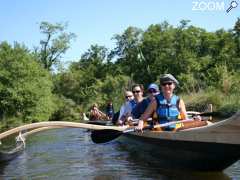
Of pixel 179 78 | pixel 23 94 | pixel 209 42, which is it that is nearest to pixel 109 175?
pixel 23 94

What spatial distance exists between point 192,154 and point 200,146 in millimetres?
349

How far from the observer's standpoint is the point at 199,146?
260 inches

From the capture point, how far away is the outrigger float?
20.1 ft

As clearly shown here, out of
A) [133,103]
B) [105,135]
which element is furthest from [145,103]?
[105,135]

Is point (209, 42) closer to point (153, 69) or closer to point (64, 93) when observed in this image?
point (153, 69)

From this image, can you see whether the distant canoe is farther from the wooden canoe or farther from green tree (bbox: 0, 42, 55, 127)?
green tree (bbox: 0, 42, 55, 127)

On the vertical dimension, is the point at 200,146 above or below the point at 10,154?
above

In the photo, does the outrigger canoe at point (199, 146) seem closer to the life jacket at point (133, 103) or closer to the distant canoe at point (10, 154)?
the life jacket at point (133, 103)

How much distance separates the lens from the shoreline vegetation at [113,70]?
3569 centimetres

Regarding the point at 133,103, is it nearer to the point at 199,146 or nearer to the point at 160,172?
the point at 160,172

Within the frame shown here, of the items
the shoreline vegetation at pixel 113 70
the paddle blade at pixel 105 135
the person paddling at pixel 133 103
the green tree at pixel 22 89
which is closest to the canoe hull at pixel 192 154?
the paddle blade at pixel 105 135

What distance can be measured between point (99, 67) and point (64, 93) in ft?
33.2

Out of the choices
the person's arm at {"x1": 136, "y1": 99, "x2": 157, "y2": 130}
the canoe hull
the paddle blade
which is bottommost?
the canoe hull

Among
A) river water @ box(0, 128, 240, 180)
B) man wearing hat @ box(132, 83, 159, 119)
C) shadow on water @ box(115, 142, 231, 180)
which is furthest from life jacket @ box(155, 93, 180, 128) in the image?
man wearing hat @ box(132, 83, 159, 119)
